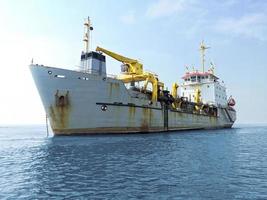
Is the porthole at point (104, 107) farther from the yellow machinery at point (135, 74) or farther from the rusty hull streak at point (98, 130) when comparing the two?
the yellow machinery at point (135, 74)

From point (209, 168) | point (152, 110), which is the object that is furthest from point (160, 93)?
point (209, 168)

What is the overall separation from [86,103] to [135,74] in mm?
10462

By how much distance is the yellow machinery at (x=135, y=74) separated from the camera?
33.3 m

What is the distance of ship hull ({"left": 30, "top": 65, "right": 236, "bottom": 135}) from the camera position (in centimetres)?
2486

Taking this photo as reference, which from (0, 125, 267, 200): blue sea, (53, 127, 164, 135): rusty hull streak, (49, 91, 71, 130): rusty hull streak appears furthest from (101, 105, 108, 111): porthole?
(0, 125, 267, 200): blue sea

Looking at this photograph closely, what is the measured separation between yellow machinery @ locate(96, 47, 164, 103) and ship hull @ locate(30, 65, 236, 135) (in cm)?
324

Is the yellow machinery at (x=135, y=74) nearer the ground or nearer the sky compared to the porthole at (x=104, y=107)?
nearer the sky

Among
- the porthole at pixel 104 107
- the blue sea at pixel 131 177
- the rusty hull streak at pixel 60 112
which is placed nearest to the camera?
the blue sea at pixel 131 177

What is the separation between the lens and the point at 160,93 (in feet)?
116

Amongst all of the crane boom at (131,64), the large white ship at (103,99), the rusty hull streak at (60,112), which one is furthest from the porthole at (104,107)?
the crane boom at (131,64)

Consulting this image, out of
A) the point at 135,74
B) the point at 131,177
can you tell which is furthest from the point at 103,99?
the point at 131,177

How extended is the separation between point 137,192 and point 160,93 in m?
27.7

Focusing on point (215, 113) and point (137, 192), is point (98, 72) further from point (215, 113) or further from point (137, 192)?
point (215, 113)

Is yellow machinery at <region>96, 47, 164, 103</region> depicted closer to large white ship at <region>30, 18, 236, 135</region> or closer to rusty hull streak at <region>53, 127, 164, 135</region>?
large white ship at <region>30, 18, 236, 135</region>
